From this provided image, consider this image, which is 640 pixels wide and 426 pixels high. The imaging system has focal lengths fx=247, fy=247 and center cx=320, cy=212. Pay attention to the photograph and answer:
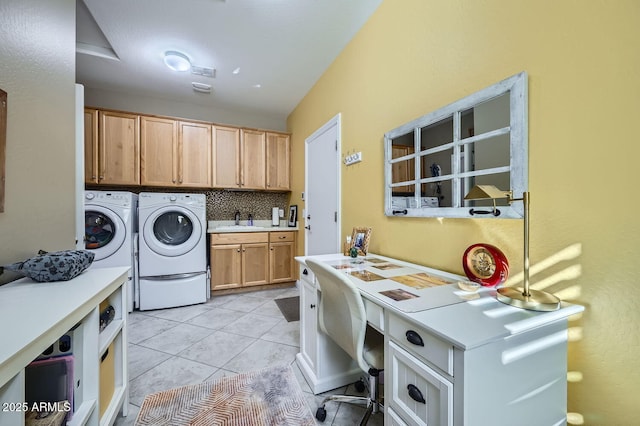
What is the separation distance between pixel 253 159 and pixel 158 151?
1221mm

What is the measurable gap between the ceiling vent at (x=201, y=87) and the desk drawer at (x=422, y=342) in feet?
11.3

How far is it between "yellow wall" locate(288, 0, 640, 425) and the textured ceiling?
1.11 meters

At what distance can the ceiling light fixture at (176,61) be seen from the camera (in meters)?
2.51

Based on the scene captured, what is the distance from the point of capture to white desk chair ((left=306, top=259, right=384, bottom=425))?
107cm

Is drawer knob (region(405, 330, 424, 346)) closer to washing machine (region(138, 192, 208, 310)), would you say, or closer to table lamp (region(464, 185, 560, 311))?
table lamp (region(464, 185, 560, 311))

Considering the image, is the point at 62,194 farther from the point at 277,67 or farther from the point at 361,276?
the point at 277,67

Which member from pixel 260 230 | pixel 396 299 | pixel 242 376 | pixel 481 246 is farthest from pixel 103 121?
pixel 481 246

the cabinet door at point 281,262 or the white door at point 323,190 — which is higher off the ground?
the white door at point 323,190

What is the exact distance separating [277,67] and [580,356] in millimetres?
3175

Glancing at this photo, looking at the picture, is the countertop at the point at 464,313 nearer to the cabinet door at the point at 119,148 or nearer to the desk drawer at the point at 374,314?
the desk drawer at the point at 374,314

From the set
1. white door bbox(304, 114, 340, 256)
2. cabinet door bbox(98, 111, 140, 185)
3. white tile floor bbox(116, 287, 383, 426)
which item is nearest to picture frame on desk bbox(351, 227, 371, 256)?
white door bbox(304, 114, 340, 256)

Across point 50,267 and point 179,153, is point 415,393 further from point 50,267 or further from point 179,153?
point 179,153

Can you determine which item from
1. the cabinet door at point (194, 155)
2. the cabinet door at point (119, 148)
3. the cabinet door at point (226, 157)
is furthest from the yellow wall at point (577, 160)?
the cabinet door at point (119, 148)

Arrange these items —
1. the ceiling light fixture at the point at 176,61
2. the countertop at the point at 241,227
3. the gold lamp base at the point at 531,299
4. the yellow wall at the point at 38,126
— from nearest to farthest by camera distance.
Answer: the gold lamp base at the point at 531,299
the yellow wall at the point at 38,126
the ceiling light fixture at the point at 176,61
the countertop at the point at 241,227
